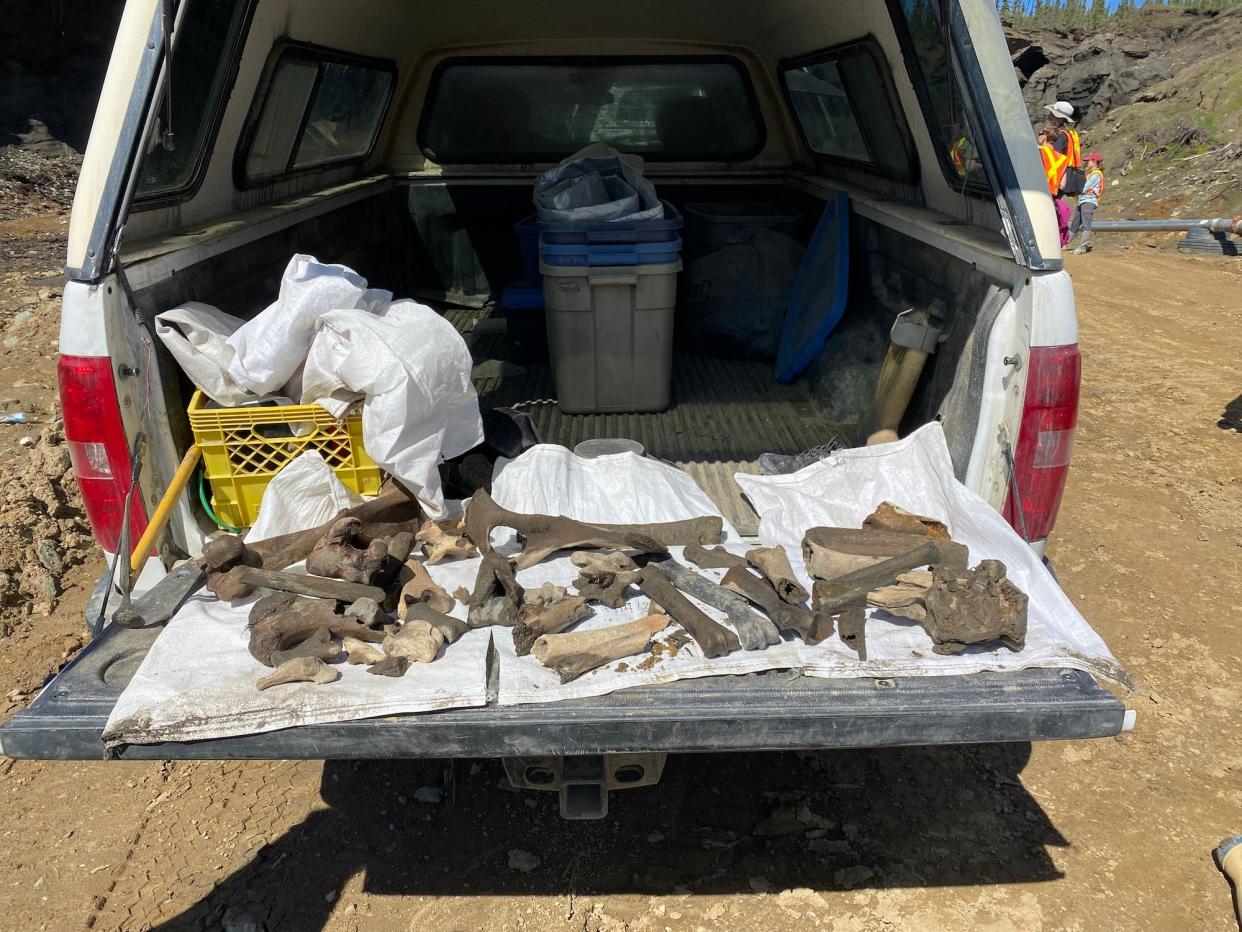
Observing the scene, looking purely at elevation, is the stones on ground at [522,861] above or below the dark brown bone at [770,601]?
below

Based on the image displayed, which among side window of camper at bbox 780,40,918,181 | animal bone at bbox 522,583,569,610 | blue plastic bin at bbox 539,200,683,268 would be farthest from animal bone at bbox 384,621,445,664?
side window of camper at bbox 780,40,918,181

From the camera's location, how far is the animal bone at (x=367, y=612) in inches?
82.3

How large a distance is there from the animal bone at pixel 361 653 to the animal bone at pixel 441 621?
0.13m

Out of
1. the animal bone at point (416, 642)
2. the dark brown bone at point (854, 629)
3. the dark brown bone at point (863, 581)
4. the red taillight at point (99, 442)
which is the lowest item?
the animal bone at point (416, 642)

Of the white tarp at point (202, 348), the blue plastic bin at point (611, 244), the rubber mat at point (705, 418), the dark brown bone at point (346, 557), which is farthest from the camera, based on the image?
the blue plastic bin at point (611, 244)

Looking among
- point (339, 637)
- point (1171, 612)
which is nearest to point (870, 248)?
point (1171, 612)

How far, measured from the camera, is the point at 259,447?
8.23ft

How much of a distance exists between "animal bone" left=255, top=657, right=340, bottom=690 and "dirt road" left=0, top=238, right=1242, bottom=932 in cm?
92

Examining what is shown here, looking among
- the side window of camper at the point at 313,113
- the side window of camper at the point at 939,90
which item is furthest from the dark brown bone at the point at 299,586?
the side window of camper at the point at 939,90

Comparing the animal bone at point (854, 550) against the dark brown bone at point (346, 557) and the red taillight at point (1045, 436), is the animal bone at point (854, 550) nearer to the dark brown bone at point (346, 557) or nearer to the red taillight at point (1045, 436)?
the red taillight at point (1045, 436)

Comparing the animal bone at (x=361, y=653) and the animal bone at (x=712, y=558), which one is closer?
the animal bone at (x=361, y=653)

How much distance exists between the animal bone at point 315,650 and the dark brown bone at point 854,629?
1.11 m

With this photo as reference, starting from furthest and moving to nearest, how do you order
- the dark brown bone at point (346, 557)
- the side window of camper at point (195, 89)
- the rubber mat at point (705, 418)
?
the rubber mat at point (705, 418) → the side window of camper at point (195, 89) → the dark brown bone at point (346, 557)

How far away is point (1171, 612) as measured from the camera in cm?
385
